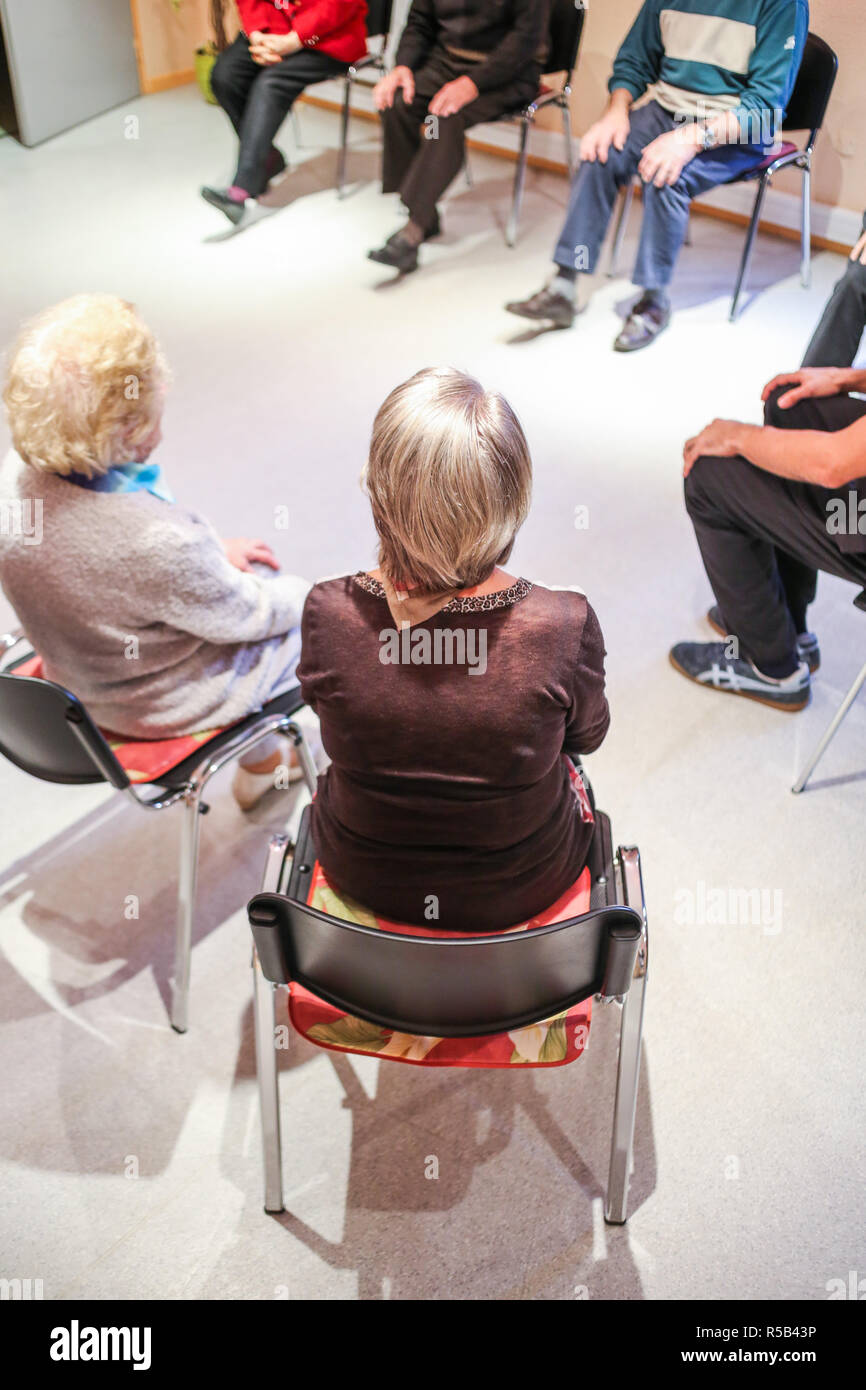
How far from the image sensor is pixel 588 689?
134 cm

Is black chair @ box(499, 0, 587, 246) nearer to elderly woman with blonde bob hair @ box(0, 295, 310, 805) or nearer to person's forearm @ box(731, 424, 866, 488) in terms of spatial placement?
person's forearm @ box(731, 424, 866, 488)

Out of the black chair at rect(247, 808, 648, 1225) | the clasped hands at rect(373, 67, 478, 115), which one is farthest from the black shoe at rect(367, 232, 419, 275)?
the black chair at rect(247, 808, 648, 1225)

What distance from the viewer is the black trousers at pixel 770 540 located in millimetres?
2094

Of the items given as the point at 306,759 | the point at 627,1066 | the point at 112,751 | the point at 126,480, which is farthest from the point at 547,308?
the point at 627,1066

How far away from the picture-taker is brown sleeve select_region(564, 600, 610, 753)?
4.30 ft

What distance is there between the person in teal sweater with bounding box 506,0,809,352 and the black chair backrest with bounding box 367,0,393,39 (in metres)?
1.19

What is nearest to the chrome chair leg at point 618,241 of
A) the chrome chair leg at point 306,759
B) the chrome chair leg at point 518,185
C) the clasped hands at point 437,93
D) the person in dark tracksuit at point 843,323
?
the chrome chair leg at point 518,185

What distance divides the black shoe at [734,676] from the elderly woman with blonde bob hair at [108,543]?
3.70 ft

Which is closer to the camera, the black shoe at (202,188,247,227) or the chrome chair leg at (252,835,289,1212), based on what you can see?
the chrome chair leg at (252,835,289,1212)

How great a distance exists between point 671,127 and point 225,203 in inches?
66.9

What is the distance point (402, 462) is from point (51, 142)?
4790 mm

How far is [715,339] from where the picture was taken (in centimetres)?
373

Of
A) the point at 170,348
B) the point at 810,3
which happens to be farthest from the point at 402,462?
the point at 810,3
